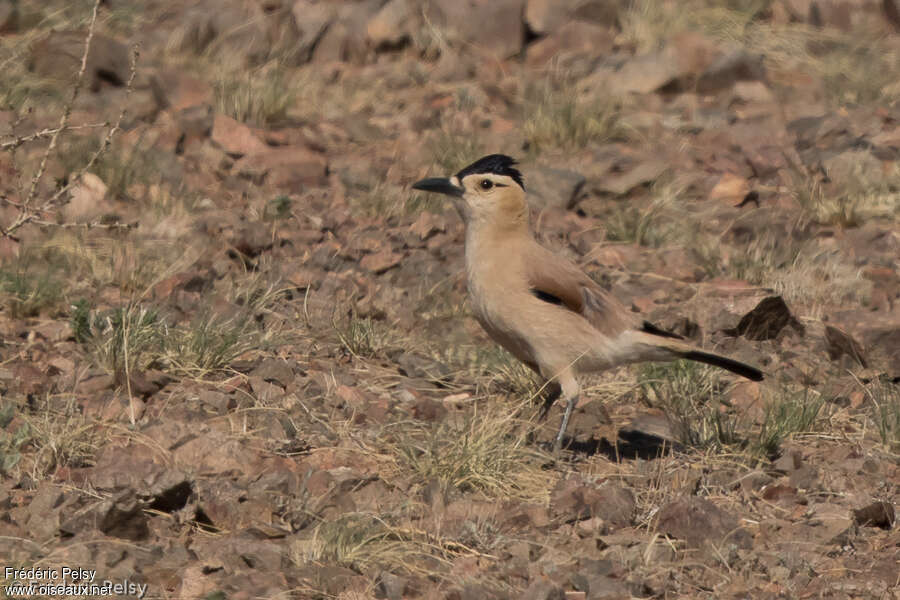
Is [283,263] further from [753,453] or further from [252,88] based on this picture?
[753,453]

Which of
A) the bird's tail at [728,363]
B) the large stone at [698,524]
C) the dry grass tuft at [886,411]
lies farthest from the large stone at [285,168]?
the large stone at [698,524]

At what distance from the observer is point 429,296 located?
26.6 ft

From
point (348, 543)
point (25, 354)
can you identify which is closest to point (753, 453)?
point (348, 543)

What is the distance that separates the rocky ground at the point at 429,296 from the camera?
5.35m

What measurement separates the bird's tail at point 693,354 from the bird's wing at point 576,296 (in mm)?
130

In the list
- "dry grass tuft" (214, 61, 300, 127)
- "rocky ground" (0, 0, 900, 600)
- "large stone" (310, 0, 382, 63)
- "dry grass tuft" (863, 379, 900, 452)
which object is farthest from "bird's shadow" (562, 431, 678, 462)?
"large stone" (310, 0, 382, 63)

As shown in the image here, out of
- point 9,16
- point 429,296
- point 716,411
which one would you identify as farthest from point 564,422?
point 9,16

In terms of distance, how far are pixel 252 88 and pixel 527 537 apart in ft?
19.3

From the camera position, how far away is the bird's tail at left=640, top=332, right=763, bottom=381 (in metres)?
6.29

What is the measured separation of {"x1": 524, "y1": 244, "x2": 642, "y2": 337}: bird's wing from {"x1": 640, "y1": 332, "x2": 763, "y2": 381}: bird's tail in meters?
0.13

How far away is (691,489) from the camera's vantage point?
601 centimetres

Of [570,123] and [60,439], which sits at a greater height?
[60,439]

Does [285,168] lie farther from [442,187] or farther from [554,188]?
[442,187]

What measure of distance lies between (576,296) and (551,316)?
20 cm
